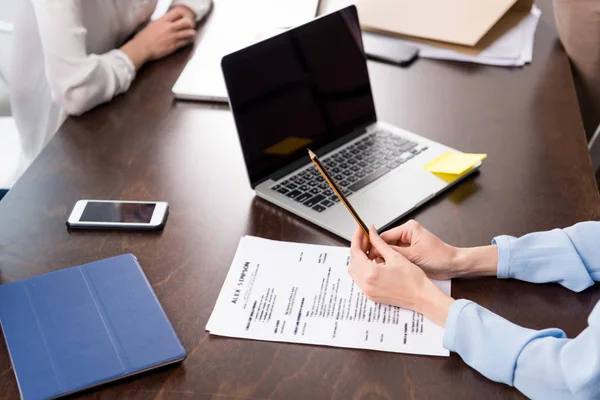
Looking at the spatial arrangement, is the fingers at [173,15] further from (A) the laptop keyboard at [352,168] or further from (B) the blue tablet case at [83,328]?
(B) the blue tablet case at [83,328]

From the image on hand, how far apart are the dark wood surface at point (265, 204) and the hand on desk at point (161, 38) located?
3 cm

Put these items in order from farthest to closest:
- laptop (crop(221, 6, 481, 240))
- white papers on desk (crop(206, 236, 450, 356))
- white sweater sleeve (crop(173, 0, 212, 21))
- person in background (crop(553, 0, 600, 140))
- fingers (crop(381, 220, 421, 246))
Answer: white sweater sleeve (crop(173, 0, 212, 21)), person in background (crop(553, 0, 600, 140)), laptop (crop(221, 6, 481, 240)), fingers (crop(381, 220, 421, 246)), white papers on desk (crop(206, 236, 450, 356))

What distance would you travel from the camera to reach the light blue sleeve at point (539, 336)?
2.63 feet

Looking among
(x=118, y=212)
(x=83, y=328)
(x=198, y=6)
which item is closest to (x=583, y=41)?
(x=198, y=6)

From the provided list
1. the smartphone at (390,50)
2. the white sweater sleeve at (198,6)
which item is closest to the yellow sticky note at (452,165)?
the smartphone at (390,50)

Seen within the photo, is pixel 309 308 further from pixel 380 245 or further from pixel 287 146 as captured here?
pixel 287 146

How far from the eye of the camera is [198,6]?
177 centimetres

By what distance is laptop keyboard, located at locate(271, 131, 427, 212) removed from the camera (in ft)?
3.81

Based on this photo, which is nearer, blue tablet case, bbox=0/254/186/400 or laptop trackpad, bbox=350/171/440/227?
blue tablet case, bbox=0/254/186/400

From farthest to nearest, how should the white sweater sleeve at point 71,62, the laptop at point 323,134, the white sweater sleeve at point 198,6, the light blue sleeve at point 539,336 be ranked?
the white sweater sleeve at point 198,6 < the white sweater sleeve at point 71,62 < the laptop at point 323,134 < the light blue sleeve at point 539,336

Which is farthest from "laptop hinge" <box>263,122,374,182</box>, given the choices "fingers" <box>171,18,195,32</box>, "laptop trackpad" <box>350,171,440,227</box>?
"fingers" <box>171,18,195,32</box>

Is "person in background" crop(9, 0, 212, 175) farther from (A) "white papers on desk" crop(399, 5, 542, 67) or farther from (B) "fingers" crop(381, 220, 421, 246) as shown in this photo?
(B) "fingers" crop(381, 220, 421, 246)

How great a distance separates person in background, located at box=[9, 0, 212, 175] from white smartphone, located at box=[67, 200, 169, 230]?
338 mm

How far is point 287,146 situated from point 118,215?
303 millimetres
